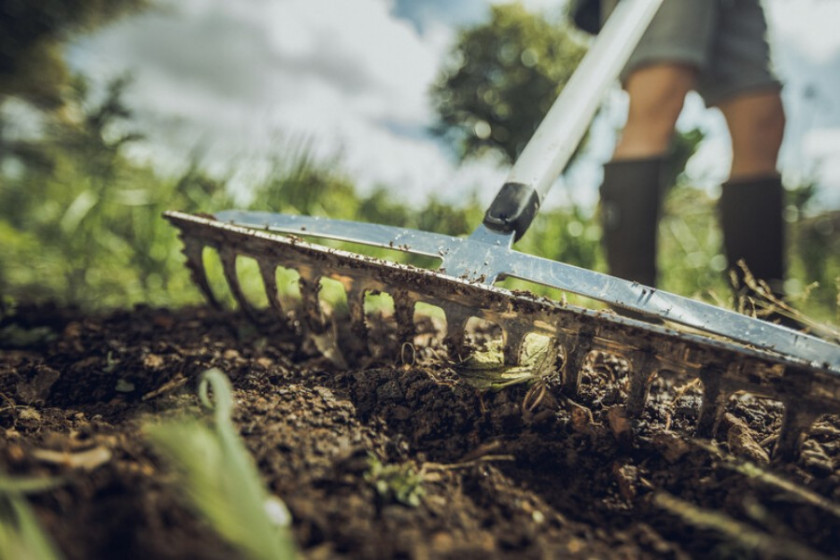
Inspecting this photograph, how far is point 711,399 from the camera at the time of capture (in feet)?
2.89

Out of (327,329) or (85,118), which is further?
(85,118)

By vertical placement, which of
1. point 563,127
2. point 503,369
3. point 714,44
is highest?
point 714,44

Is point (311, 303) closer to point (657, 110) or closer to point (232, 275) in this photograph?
point (232, 275)

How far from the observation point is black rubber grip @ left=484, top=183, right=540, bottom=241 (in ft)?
4.00

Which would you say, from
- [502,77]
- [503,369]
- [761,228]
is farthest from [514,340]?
[502,77]

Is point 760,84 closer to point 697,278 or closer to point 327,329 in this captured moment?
point 697,278

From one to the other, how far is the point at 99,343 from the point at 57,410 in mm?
396

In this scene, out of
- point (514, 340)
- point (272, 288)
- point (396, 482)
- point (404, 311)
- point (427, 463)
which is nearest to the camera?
point (396, 482)

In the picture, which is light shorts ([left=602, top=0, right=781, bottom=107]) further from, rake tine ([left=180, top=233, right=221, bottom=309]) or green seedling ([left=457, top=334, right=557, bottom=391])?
rake tine ([left=180, top=233, right=221, bottom=309])

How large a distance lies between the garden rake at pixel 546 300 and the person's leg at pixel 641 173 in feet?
1.91

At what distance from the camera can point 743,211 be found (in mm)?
2164

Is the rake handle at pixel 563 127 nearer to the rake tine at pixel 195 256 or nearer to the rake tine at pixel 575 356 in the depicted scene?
the rake tine at pixel 575 356

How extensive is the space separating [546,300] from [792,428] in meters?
0.48

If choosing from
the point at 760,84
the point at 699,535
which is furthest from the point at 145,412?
the point at 760,84
